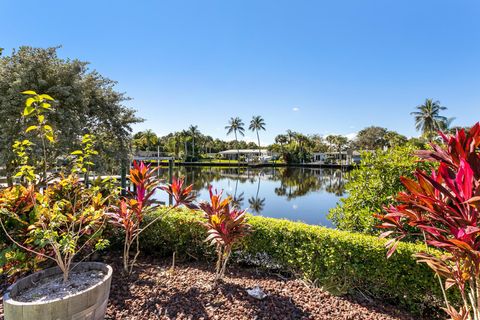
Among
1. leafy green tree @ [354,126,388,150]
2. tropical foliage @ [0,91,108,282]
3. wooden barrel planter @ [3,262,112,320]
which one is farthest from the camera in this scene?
leafy green tree @ [354,126,388,150]

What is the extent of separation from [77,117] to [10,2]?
11.6 ft

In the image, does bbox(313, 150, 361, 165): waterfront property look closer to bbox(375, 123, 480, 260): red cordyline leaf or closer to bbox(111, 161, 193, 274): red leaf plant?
bbox(111, 161, 193, 274): red leaf plant

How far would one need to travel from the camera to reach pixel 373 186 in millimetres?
3807

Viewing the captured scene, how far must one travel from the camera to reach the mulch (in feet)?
8.07

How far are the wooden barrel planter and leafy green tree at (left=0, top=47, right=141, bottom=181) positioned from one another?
4885mm

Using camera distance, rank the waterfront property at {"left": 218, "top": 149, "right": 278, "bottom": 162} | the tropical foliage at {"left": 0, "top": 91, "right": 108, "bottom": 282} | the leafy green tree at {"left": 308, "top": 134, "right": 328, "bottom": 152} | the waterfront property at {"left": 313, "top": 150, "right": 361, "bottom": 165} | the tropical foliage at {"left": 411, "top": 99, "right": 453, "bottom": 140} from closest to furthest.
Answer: the tropical foliage at {"left": 0, "top": 91, "right": 108, "bottom": 282} < the tropical foliage at {"left": 411, "top": 99, "right": 453, "bottom": 140} < the waterfront property at {"left": 313, "top": 150, "right": 361, "bottom": 165} < the waterfront property at {"left": 218, "top": 149, "right": 278, "bottom": 162} < the leafy green tree at {"left": 308, "top": 134, "right": 328, "bottom": 152}

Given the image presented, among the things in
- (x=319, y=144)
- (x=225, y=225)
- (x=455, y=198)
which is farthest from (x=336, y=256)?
(x=319, y=144)

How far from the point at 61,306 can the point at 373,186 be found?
3989 millimetres

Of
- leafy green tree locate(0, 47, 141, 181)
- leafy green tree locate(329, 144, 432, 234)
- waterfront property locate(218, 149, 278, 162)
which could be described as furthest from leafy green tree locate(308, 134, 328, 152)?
leafy green tree locate(329, 144, 432, 234)

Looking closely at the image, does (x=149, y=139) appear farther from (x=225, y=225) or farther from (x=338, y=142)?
(x=225, y=225)

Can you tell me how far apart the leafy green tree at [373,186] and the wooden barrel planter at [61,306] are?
11.0 feet

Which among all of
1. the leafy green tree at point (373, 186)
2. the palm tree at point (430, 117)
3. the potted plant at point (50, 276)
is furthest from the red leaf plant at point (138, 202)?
the palm tree at point (430, 117)

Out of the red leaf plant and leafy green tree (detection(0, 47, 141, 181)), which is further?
leafy green tree (detection(0, 47, 141, 181))

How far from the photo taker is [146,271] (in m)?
3.29
